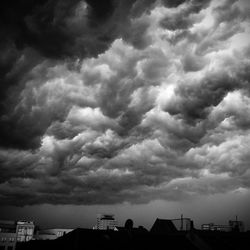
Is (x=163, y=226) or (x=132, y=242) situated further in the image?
(x=163, y=226)

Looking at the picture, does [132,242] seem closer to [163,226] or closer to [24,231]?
[163,226]

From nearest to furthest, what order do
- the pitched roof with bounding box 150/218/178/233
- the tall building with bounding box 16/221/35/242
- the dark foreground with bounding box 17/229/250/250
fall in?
the dark foreground with bounding box 17/229/250/250, the pitched roof with bounding box 150/218/178/233, the tall building with bounding box 16/221/35/242

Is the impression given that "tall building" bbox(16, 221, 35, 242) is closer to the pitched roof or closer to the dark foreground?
the pitched roof

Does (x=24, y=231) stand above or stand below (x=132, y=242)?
below

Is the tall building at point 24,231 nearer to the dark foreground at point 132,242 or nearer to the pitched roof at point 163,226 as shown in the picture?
the pitched roof at point 163,226

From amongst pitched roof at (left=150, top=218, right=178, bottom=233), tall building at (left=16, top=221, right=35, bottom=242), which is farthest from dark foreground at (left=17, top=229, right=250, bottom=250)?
tall building at (left=16, top=221, right=35, bottom=242)

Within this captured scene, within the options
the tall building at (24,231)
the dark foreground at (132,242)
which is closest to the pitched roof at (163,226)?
the dark foreground at (132,242)

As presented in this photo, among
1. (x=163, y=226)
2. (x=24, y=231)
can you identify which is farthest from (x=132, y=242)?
(x=24, y=231)

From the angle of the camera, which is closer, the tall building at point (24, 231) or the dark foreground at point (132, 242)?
the dark foreground at point (132, 242)

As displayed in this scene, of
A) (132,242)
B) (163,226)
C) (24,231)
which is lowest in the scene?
(24,231)

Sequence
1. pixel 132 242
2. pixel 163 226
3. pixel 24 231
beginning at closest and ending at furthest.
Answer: pixel 132 242
pixel 163 226
pixel 24 231

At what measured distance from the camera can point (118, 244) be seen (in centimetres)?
3803

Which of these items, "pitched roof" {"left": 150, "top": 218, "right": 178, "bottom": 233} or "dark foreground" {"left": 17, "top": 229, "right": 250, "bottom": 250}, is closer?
"dark foreground" {"left": 17, "top": 229, "right": 250, "bottom": 250}

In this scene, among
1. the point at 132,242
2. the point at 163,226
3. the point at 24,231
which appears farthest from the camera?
the point at 24,231
